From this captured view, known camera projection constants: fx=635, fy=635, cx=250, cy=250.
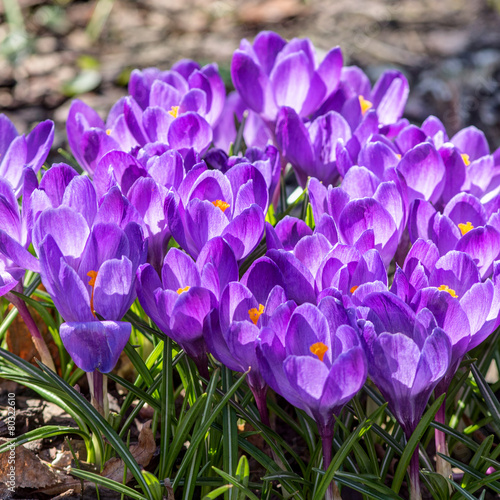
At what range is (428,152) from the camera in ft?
4.42

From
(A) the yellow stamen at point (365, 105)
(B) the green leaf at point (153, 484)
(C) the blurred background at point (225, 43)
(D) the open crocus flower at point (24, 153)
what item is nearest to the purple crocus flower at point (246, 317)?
(B) the green leaf at point (153, 484)

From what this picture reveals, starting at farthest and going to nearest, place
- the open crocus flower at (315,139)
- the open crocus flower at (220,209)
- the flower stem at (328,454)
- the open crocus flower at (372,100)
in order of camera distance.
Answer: the open crocus flower at (372,100) < the open crocus flower at (315,139) < the open crocus flower at (220,209) < the flower stem at (328,454)

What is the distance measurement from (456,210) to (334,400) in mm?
563

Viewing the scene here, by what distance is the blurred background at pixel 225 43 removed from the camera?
3629 mm

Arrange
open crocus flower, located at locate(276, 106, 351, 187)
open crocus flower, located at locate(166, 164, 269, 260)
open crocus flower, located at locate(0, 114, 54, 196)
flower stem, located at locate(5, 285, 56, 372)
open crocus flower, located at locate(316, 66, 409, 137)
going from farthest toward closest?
1. open crocus flower, located at locate(316, 66, 409, 137)
2. open crocus flower, located at locate(276, 106, 351, 187)
3. open crocus flower, located at locate(0, 114, 54, 196)
4. flower stem, located at locate(5, 285, 56, 372)
5. open crocus flower, located at locate(166, 164, 269, 260)

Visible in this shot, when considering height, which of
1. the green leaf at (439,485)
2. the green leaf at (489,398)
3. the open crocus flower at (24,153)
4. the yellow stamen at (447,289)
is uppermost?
the open crocus flower at (24,153)

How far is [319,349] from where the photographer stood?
961 millimetres

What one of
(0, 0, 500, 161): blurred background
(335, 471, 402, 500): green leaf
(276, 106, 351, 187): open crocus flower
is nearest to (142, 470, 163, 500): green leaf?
(335, 471, 402, 500): green leaf

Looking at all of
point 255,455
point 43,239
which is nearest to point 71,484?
point 255,455

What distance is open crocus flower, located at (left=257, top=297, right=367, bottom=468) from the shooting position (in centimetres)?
92

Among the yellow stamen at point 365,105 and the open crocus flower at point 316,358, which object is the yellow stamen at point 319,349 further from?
the yellow stamen at point 365,105

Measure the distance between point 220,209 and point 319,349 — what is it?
368 millimetres

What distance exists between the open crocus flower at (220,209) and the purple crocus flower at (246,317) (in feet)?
0.35

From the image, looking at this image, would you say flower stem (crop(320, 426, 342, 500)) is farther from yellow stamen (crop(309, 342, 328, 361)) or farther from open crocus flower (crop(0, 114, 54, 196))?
open crocus flower (crop(0, 114, 54, 196))
